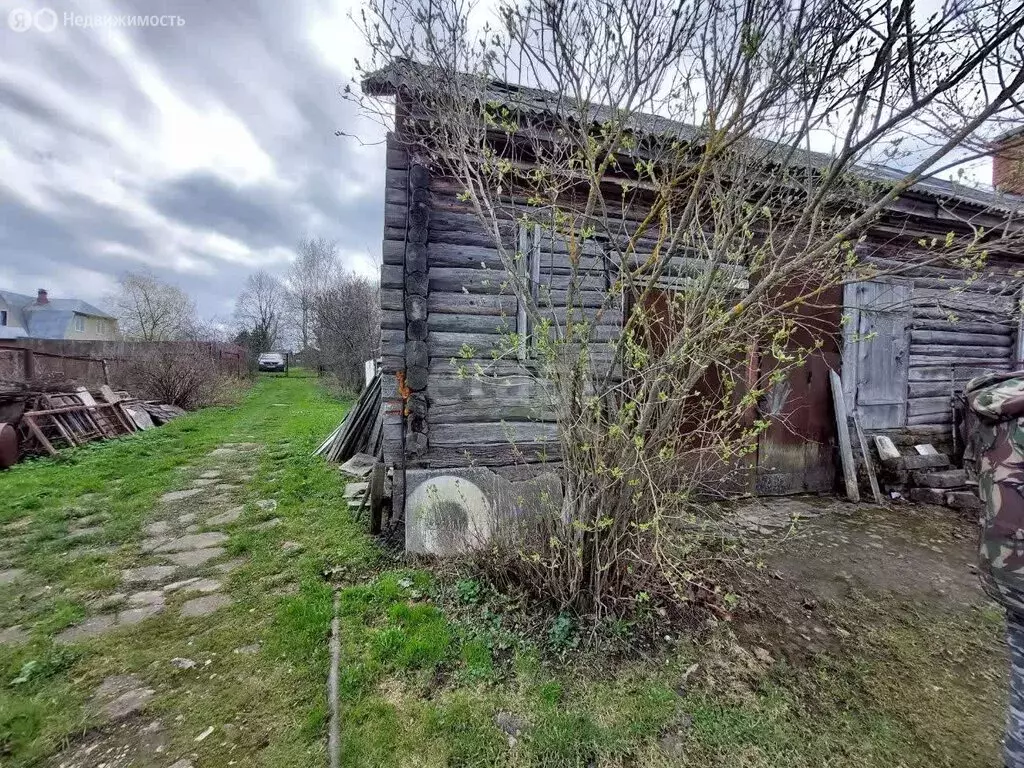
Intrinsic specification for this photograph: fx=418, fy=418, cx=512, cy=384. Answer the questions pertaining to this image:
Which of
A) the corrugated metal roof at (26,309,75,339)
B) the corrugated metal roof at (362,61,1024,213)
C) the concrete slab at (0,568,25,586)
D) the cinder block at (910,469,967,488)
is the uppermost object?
the corrugated metal roof at (26,309,75,339)

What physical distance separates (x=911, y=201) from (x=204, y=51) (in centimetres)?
802

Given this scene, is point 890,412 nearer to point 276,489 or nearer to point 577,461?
point 577,461

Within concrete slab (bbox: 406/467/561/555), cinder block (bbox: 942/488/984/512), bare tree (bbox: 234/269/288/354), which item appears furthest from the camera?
bare tree (bbox: 234/269/288/354)

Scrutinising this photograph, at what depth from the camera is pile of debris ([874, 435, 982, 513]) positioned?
4.75 m

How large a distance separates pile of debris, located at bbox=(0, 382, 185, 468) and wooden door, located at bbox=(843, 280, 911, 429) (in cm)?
1070

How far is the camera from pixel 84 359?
8125mm

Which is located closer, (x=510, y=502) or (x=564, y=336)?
(x=564, y=336)

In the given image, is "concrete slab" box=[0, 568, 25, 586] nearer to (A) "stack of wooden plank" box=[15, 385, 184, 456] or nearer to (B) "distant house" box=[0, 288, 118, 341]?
(A) "stack of wooden plank" box=[15, 385, 184, 456]

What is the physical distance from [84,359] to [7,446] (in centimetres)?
369

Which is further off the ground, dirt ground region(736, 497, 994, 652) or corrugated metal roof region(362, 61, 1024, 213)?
corrugated metal roof region(362, 61, 1024, 213)

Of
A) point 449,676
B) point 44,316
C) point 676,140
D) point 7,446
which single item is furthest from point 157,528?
point 44,316

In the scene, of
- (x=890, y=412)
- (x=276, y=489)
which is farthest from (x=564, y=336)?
(x=890, y=412)

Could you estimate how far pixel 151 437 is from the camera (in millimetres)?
7180

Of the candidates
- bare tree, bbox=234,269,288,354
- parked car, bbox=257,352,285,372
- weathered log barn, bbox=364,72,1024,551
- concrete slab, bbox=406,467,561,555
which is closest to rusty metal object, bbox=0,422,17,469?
weathered log barn, bbox=364,72,1024,551
